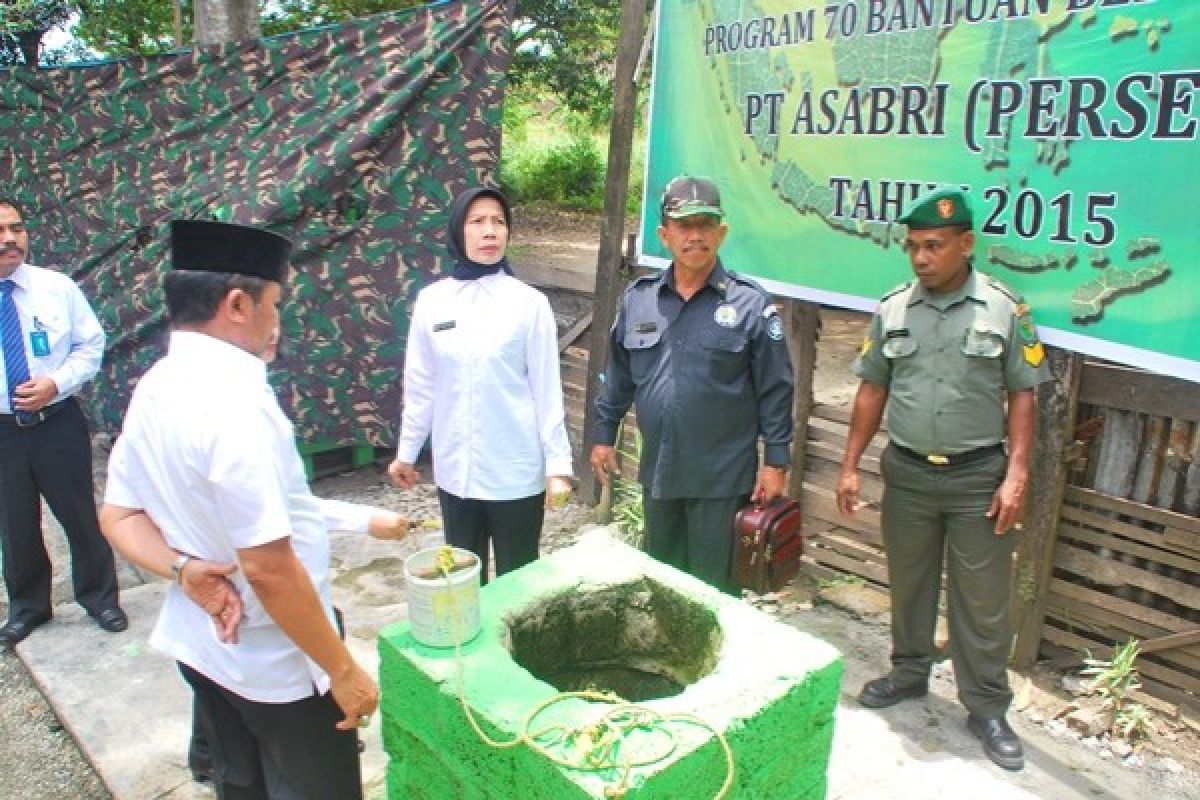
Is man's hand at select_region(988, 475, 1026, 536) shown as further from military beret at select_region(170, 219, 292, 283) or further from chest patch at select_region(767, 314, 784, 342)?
military beret at select_region(170, 219, 292, 283)

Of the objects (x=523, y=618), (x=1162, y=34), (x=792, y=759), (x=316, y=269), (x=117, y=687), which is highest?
(x=1162, y=34)

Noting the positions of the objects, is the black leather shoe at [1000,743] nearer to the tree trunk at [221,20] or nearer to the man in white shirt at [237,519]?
the man in white shirt at [237,519]

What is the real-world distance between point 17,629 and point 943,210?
3.96 m

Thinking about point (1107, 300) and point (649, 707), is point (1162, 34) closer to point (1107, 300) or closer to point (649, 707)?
point (1107, 300)

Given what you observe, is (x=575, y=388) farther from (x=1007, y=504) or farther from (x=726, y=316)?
(x=1007, y=504)

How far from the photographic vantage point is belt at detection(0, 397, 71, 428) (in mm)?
3672

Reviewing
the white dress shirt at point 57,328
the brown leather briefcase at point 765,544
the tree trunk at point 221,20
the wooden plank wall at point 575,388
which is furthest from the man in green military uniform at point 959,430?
the tree trunk at point 221,20

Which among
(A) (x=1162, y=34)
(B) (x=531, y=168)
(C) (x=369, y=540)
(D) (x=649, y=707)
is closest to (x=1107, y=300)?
(A) (x=1162, y=34)

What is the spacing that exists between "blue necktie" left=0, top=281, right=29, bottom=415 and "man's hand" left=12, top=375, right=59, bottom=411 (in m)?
0.03

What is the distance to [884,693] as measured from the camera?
3.31 m

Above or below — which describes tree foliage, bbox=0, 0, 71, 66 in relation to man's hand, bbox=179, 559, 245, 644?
above

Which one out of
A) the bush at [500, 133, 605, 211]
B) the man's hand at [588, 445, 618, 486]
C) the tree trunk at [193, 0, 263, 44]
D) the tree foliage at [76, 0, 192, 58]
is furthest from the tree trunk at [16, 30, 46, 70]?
the bush at [500, 133, 605, 211]

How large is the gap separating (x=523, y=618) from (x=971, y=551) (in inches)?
60.7

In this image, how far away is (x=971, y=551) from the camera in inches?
118
